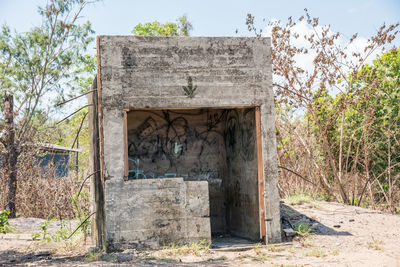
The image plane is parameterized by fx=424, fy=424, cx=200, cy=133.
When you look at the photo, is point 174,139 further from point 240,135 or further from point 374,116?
point 374,116

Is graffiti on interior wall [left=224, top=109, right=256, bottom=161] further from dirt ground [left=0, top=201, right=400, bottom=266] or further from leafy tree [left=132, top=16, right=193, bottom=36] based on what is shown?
leafy tree [left=132, top=16, right=193, bottom=36]

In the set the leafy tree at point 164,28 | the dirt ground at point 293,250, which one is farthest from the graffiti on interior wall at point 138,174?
the leafy tree at point 164,28

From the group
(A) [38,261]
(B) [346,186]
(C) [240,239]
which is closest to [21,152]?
(A) [38,261]

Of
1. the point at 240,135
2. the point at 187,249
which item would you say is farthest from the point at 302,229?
the point at 187,249

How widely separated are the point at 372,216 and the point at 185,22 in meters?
19.4

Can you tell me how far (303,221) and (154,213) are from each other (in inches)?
122

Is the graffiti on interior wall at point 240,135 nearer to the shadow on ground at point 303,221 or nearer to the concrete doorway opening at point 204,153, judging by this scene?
the concrete doorway opening at point 204,153

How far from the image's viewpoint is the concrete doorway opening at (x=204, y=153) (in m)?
8.53

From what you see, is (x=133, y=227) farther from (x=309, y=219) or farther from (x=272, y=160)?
(x=309, y=219)

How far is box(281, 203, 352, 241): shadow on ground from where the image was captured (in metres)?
7.85

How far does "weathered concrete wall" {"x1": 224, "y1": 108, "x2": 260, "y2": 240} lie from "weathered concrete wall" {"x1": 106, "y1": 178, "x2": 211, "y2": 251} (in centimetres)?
125

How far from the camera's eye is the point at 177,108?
23.6 feet

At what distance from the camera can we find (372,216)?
8.72m

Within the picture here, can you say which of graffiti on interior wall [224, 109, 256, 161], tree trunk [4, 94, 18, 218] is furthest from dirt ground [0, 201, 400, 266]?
tree trunk [4, 94, 18, 218]
